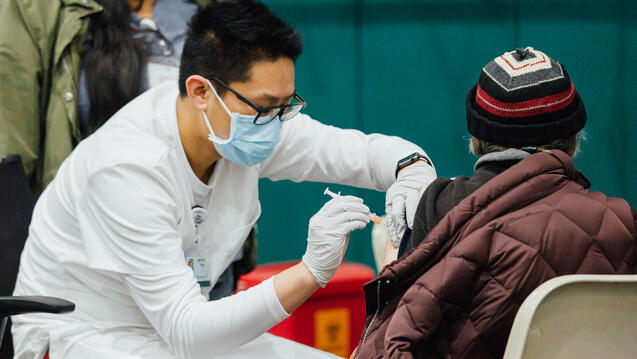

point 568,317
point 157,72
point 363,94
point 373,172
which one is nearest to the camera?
point 568,317

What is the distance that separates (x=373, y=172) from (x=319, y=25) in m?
1.75

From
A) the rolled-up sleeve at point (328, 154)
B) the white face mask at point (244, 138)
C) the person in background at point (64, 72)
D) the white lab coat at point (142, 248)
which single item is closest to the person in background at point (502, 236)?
the white lab coat at point (142, 248)

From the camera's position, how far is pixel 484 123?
4.50 feet

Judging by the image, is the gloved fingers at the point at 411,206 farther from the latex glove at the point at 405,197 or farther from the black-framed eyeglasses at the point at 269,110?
the black-framed eyeglasses at the point at 269,110

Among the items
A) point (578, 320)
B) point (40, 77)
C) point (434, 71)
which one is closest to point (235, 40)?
point (578, 320)

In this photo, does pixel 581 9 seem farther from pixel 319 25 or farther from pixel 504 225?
pixel 504 225

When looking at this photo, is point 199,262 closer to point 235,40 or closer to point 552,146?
point 235,40

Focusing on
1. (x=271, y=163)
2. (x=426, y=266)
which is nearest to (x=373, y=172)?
(x=271, y=163)

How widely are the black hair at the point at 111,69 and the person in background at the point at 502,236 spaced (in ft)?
4.37

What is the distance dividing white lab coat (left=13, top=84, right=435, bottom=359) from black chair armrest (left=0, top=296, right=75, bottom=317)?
0.12 meters

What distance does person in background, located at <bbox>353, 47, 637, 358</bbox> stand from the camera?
116 centimetres

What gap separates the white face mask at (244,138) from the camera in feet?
5.46

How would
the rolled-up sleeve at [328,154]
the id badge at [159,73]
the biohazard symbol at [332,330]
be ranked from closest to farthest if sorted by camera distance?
the rolled-up sleeve at [328,154] → the id badge at [159,73] → the biohazard symbol at [332,330]

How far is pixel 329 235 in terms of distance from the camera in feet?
4.86
